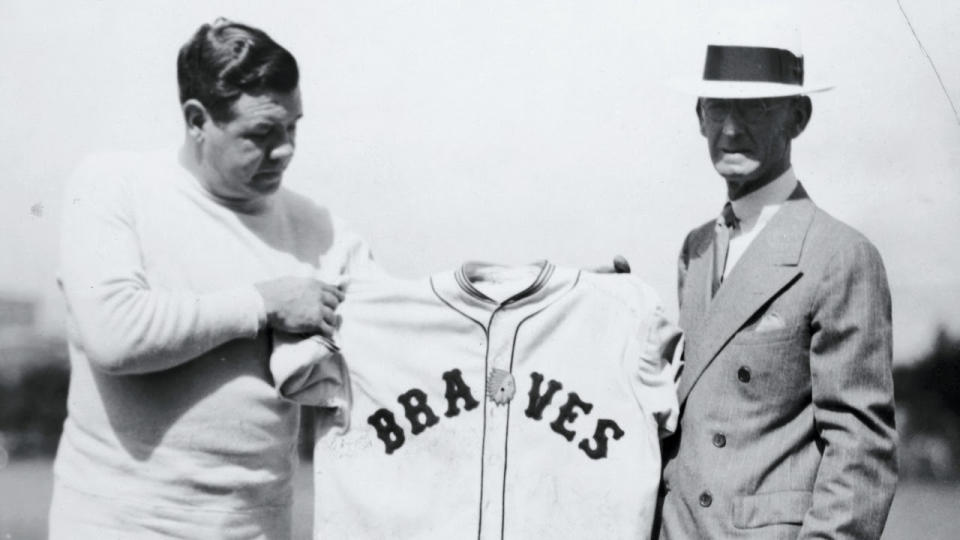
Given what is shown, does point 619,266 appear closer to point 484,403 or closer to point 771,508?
point 484,403

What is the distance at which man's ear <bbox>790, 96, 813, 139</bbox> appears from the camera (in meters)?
3.03

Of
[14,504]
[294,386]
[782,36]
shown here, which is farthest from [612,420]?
[14,504]

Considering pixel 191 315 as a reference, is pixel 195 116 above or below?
above

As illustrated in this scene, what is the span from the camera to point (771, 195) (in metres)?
2.99

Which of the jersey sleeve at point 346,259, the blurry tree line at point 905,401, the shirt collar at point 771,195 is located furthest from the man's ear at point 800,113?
the blurry tree line at point 905,401

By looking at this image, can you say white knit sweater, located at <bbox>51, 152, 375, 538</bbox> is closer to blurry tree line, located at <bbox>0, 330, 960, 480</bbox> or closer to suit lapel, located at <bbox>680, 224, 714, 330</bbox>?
suit lapel, located at <bbox>680, 224, 714, 330</bbox>

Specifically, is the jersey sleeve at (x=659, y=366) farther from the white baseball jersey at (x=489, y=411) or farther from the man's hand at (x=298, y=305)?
the man's hand at (x=298, y=305)

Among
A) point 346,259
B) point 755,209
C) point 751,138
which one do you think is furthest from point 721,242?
point 346,259

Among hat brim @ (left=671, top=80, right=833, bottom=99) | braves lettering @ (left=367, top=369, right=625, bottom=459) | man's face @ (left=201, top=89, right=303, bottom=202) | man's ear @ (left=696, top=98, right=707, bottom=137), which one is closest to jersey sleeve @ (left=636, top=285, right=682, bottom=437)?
braves lettering @ (left=367, top=369, right=625, bottom=459)

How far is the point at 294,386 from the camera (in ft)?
10.1

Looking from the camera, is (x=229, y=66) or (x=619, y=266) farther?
(x=619, y=266)

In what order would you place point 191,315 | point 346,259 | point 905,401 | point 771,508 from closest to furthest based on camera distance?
1. point 771,508
2. point 191,315
3. point 346,259
4. point 905,401

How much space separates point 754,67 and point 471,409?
1248 mm

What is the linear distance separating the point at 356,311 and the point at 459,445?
50 centimetres
